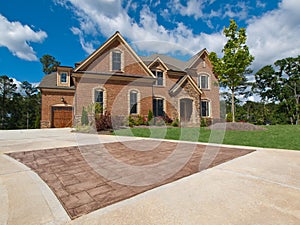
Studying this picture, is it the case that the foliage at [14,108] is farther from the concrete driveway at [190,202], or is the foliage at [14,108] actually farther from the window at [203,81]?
the concrete driveway at [190,202]

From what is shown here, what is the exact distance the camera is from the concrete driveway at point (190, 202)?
1.77 meters

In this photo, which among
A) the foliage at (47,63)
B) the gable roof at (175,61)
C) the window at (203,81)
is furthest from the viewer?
the foliage at (47,63)

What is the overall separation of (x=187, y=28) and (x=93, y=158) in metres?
16.6

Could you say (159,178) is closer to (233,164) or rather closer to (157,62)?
(233,164)

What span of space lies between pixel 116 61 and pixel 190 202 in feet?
51.0

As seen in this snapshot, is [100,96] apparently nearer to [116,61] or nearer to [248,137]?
[116,61]

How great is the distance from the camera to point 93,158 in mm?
4398

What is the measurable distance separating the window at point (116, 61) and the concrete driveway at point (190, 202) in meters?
13.8

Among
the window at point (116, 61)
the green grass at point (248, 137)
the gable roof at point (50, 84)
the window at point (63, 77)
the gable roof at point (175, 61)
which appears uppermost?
the gable roof at point (175, 61)

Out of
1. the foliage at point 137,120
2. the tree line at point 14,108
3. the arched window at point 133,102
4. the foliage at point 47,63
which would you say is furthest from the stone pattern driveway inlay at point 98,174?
the foliage at point 47,63

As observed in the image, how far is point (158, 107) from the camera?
1802 centimetres

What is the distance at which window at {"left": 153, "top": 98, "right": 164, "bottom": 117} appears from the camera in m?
17.9

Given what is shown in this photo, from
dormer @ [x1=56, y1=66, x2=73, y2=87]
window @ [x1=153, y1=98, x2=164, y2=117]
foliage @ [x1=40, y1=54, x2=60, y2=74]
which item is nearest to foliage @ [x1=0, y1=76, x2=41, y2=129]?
foliage @ [x1=40, y1=54, x2=60, y2=74]

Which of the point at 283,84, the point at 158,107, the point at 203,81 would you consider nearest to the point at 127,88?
the point at 158,107
